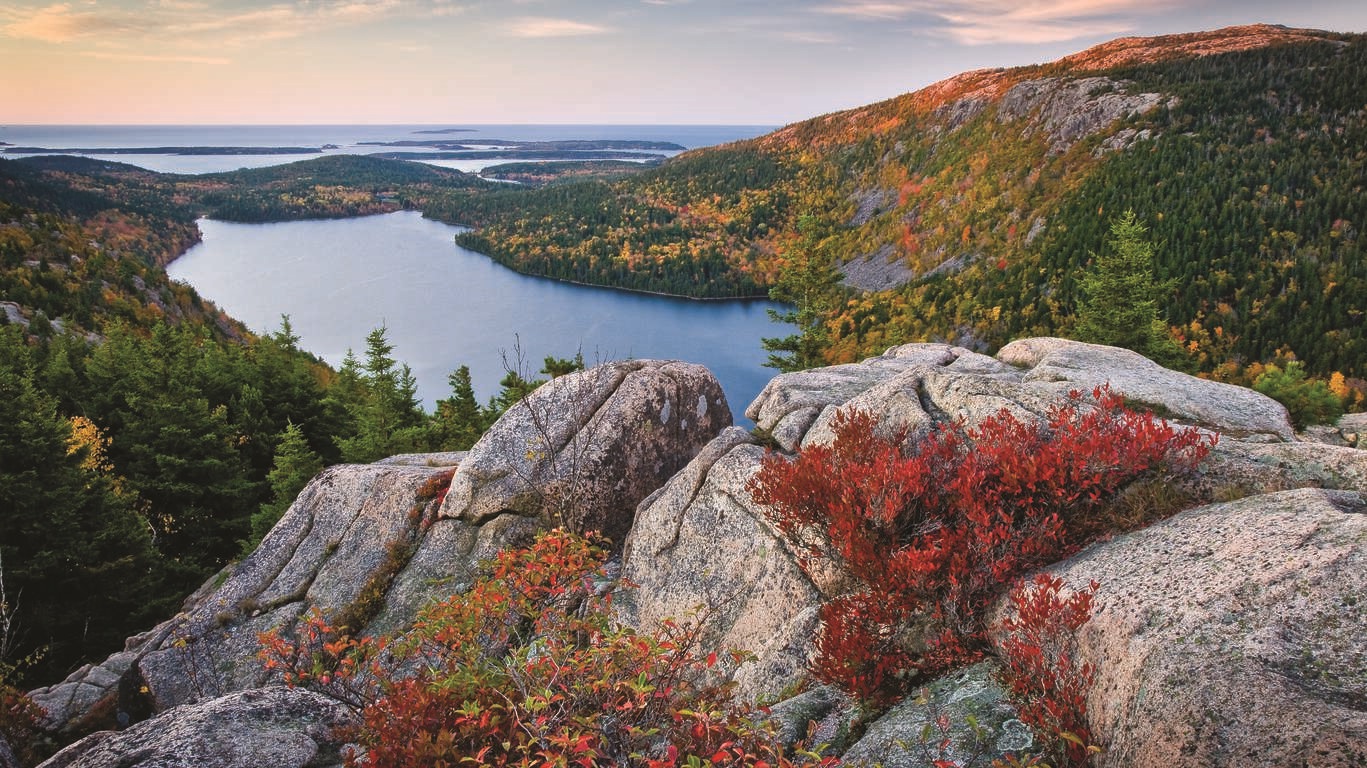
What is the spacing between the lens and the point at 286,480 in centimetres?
2934

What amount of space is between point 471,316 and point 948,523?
142 metres

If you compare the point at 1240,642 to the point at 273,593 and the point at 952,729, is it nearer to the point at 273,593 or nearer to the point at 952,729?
the point at 952,729

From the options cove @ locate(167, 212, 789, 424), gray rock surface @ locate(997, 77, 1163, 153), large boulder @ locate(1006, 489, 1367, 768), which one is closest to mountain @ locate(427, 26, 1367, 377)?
gray rock surface @ locate(997, 77, 1163, 153)

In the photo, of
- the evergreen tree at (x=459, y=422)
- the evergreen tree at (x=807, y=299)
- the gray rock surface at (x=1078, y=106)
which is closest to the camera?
the evergreen tree at (x=459, y=422)

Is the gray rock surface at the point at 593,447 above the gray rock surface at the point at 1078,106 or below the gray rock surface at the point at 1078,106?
below

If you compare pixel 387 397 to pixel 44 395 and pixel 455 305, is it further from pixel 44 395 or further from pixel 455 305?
pixel 455 305

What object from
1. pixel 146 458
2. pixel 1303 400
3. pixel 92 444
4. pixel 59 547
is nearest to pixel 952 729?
pixel 1303 400

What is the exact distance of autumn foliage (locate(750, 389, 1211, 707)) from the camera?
7.20 m

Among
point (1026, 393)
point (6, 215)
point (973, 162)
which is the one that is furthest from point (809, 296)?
point (973, 162)

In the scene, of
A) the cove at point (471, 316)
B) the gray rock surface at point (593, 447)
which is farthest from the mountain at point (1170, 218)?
the gray rock surface at point (593, 447)

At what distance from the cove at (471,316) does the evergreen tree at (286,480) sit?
58.1m

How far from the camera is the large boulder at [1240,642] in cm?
454

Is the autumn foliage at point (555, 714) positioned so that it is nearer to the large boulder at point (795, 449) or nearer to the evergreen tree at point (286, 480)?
the large boulder at point (795, 449)

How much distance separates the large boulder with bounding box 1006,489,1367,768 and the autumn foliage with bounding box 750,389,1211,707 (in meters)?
0.95
